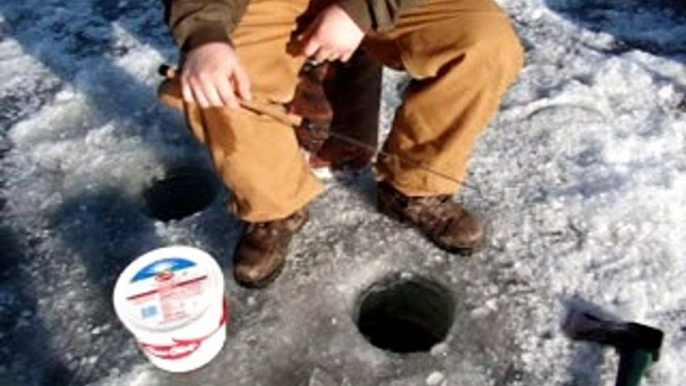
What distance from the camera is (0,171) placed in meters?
2.79

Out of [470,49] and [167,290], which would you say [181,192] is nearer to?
[167,290]

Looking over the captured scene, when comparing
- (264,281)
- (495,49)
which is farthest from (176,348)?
(495,49)

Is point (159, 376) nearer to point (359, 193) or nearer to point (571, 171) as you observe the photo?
point (359, 193)

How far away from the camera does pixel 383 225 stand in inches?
101

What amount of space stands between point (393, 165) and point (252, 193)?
423 mm

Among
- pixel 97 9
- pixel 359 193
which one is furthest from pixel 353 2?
pixel 97 9

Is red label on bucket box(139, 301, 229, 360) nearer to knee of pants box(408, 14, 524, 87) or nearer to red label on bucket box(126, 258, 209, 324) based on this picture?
red label on bucket box(126, 258, 209, 324)

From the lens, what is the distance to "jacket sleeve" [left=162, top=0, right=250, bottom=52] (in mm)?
2025

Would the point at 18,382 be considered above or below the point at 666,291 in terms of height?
below

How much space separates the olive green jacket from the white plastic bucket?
541 mm

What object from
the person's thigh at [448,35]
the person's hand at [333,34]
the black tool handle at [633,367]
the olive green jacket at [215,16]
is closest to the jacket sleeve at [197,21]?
the olive green jacket at [215,16]

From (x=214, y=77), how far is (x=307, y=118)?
707 mm

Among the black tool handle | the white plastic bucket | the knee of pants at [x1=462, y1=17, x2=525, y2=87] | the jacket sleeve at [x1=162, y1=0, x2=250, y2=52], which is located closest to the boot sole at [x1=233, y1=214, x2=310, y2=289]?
the white plastic bucket

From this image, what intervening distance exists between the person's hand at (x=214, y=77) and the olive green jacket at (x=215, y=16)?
4 cm
